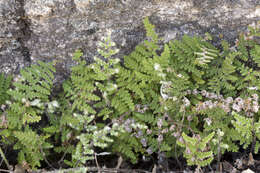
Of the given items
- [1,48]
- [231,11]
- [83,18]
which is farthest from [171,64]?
[1,48]

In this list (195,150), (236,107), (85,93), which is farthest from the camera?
(85,93)

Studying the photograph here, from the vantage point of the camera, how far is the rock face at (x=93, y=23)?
3715mm

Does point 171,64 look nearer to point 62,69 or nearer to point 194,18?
point 194,18

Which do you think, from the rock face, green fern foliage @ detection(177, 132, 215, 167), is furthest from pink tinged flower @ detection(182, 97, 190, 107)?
the rock face

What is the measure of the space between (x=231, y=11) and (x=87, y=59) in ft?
7.38

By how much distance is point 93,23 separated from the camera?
12.6ft

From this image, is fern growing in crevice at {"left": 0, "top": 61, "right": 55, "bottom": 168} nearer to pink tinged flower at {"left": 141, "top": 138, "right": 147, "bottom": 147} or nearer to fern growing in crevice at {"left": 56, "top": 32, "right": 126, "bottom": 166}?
fern growing in crevice at {"left": 56, "top": 32, "right": 126, "bottom": 166}

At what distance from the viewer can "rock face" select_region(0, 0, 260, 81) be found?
3.72 m

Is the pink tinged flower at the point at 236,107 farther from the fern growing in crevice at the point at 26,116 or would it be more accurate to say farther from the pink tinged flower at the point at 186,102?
the fern growing in crevice at the point at 26,116

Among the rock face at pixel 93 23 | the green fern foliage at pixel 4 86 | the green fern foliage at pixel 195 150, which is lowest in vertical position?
the green fern foliage at pixel 195 150

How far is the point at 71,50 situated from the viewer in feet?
12.9

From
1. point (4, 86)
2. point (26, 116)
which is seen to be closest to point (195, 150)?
point (26, 116)

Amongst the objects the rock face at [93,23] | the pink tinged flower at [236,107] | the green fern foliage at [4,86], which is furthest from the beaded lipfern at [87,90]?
the pink tinged flower at [236,107]

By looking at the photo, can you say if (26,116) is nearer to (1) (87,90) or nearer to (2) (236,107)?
(1) (87,90)
